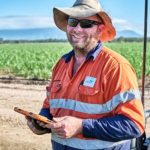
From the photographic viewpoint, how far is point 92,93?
3188 millimetres

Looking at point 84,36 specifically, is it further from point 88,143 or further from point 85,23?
point 88,143

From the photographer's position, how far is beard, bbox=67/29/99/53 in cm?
336

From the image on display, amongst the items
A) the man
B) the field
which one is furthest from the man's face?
the field

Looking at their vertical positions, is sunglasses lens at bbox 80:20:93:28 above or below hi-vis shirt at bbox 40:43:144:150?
above

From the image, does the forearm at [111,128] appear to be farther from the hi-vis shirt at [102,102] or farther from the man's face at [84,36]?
the man's face at [84,36]

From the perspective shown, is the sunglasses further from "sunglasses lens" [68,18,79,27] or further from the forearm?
the forearm

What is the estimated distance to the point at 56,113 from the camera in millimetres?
3457

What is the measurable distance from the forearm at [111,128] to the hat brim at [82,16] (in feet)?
2.10

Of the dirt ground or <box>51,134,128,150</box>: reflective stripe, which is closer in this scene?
<box>51,134,128,150</box>: reflective stripe

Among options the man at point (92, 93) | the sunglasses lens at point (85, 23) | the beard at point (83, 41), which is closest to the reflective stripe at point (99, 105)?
the man at point (92, 93)

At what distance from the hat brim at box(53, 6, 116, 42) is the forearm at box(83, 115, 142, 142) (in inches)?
25.2

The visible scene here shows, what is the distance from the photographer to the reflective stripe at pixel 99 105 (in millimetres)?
3102

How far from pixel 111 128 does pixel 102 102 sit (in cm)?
19

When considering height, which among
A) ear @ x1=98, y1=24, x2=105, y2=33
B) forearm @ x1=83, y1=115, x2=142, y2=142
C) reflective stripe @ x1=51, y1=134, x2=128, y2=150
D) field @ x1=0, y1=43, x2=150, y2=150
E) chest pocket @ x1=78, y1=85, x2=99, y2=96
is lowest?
field @ x1=0, y1=43, x2=150, y2=150
